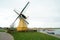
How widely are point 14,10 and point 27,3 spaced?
593cm

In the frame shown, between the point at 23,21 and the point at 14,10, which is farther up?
the point at 14,10

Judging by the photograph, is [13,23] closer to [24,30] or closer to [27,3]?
[24,30]

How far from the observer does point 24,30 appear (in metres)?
56.5

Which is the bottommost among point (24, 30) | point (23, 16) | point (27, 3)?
point (24, 30)

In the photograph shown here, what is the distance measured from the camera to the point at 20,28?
183 ft

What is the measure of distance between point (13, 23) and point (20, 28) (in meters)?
4.75

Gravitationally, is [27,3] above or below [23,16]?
above

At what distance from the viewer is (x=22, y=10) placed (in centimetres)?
5516

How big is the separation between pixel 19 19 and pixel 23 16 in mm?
2131

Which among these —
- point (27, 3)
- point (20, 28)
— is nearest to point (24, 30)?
point (20, 28)

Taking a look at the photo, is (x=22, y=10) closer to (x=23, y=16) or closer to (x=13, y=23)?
(x=23, y=16)

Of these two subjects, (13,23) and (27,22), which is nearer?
(27,22)

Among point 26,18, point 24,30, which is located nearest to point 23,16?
point 26,18

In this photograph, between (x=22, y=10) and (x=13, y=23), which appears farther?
(x=13, y=23)
